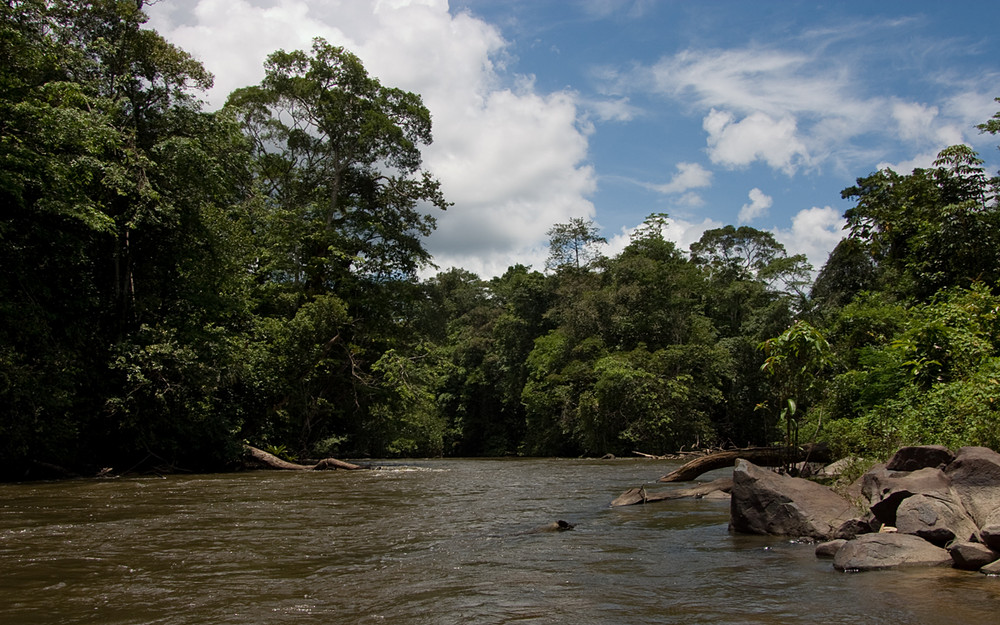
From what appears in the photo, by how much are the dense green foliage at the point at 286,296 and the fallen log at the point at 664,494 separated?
1.79 m

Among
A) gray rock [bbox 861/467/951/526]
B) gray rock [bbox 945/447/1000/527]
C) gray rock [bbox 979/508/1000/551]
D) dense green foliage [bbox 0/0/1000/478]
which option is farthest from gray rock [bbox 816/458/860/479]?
gray rock [bbox 979/508/1000/551]

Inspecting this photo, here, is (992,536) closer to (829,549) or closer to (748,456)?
(829,549)

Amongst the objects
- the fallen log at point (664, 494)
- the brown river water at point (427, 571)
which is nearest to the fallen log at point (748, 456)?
the fallen log at point (664, 494)

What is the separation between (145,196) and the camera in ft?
56.3

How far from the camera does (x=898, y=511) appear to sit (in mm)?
6508

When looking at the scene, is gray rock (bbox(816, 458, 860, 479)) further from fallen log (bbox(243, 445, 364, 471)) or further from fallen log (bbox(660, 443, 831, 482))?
fallen log (bbox(243, 445, 364, 471))

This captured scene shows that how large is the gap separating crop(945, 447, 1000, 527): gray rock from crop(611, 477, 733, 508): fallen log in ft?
15.0

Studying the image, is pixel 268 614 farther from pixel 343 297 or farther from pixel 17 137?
pixel 343 297

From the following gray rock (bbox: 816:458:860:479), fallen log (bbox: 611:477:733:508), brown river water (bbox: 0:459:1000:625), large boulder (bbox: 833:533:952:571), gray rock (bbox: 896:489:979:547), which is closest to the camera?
brown river water (bbox: 0:459:1000:625)

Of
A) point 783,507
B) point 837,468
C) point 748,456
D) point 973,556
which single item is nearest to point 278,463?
point 748,456

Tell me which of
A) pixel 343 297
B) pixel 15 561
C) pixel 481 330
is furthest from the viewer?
pixel 481 330

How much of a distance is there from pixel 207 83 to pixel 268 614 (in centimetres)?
1941

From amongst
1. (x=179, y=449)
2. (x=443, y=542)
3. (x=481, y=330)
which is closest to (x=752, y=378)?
(x=481, y=330)

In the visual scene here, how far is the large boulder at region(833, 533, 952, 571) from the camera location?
5.68 metres
